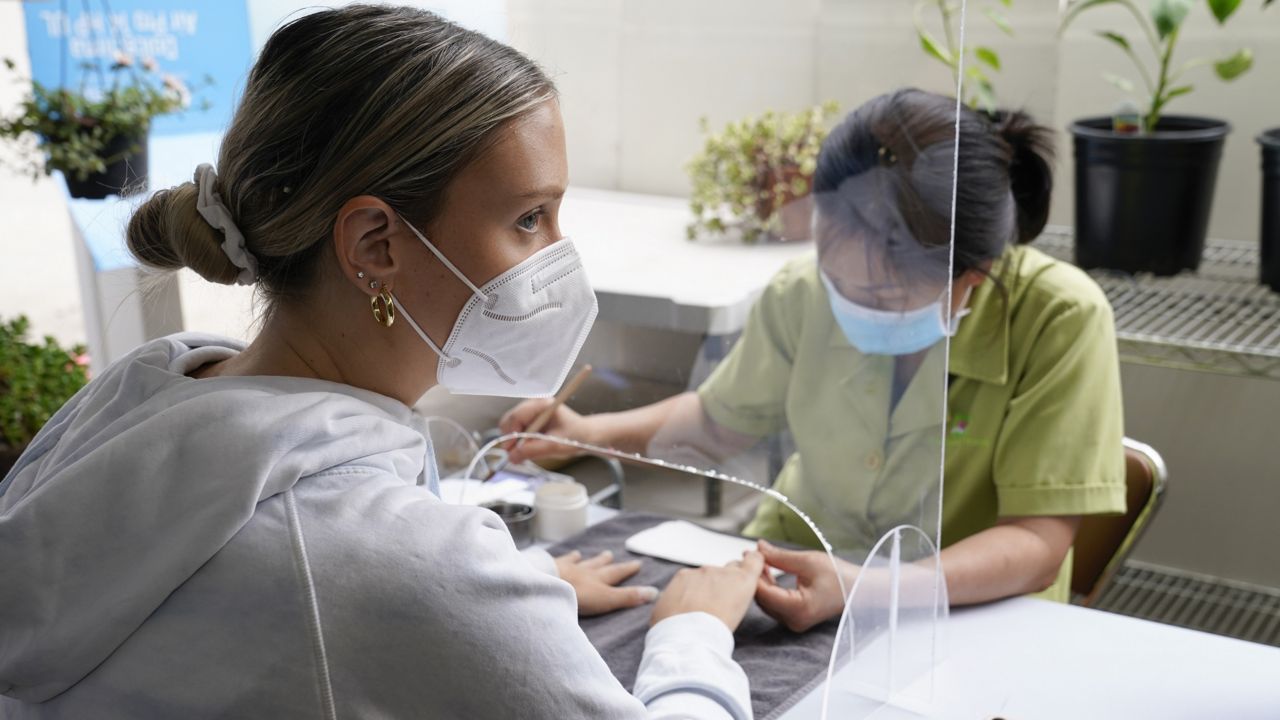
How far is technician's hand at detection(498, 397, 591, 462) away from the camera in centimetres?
127

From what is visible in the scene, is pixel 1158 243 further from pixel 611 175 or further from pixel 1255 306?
pixel 611 175

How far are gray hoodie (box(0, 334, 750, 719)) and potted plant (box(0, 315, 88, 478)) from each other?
1.39 metres

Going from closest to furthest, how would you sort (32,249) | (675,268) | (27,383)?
(675,268)
(27,383)
(32,249)

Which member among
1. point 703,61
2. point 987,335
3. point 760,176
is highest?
point 703,61

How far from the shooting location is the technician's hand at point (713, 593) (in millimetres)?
1048

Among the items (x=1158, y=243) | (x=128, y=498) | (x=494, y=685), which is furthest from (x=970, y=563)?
(x=1158, y=243)

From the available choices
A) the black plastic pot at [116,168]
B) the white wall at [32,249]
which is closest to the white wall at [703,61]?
the black plastic pot at [116,168]

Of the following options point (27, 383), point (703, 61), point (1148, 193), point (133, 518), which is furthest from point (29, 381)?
point (1148, 193)

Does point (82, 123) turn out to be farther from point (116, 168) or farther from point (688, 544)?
point (688, 544)

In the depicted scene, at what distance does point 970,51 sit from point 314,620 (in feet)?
2.63

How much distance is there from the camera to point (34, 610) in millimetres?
666

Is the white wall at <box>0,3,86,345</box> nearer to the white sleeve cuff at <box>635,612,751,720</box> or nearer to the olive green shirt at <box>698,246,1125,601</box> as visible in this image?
the olive green shirt at <box>698,246,1125,601</box>

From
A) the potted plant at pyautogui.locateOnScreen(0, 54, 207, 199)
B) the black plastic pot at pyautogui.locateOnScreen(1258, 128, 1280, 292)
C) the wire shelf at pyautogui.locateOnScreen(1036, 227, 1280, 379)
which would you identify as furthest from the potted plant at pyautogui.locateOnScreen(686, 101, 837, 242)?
the potted plant at pyautogui.locateOnScreen(0, 54, 207, 199)

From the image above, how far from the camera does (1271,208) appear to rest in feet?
6.50
